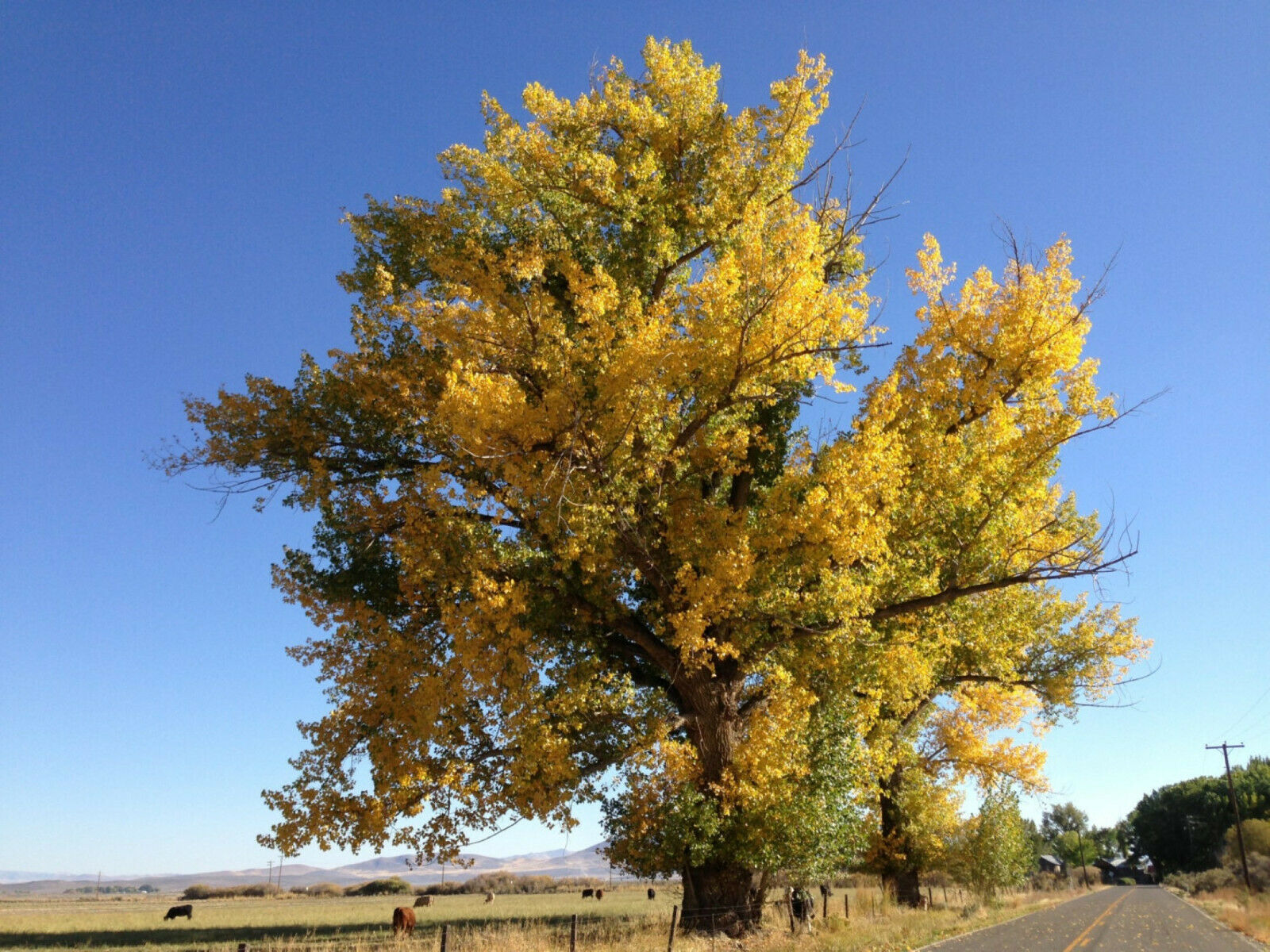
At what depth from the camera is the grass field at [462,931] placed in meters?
13.3

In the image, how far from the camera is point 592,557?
13688 mm

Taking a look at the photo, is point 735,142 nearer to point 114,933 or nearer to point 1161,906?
point 114,933

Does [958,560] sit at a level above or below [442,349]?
below

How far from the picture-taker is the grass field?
43.5ft

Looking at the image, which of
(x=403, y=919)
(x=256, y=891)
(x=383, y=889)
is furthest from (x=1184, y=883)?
(x=256, y=891)

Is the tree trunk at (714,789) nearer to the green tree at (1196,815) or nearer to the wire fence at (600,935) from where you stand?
the wire fence at (600,935)

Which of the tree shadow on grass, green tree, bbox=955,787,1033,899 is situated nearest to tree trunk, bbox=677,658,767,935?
the tree shadow on grass

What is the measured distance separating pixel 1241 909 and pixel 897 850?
17279 millimetres

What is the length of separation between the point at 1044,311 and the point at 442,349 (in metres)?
11.2

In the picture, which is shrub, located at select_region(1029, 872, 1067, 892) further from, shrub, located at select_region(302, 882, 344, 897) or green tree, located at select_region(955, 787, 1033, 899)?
→ shrub, located at select_region(302, 882, 344, 897)

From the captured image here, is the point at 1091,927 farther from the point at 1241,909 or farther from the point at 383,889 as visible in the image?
the point at 383,889

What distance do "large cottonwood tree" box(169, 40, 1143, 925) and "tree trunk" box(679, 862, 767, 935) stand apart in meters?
0.08

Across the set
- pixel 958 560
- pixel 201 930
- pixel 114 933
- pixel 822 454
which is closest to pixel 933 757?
pixel 958 560

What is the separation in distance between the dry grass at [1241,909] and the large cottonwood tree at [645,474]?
1777 centimetres
